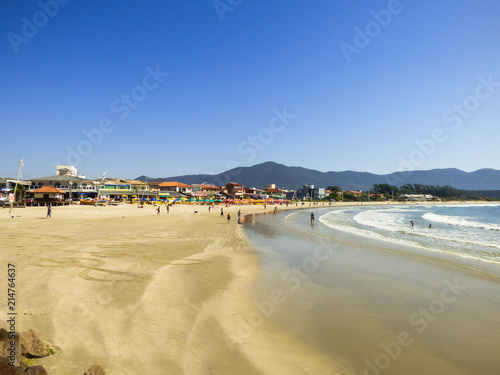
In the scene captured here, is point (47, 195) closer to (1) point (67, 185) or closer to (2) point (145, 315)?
(1) point (67, 185)

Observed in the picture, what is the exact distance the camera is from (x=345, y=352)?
19.0ft

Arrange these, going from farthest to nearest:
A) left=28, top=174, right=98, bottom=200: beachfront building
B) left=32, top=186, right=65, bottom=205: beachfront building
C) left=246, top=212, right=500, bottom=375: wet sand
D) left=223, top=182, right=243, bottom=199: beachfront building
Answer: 1. left=223, top=182, right=243, bottom=199: beachfront building
2. left=28, top=174, right=98, bottom=200: beachfront building
3. left=32, top=186, right=65, bottom=205: beachfront building
4. left=246, top=212, right=500, bottom=375: wet sand

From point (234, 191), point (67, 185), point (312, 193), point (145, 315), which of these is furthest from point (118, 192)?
point (312, 193)

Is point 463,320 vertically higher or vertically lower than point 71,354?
lower

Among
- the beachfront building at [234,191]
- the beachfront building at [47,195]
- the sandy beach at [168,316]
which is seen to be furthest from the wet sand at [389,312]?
the beachfront building at [234,191]

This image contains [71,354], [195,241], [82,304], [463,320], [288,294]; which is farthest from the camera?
[195,241]

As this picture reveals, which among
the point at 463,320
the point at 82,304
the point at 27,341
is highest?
the point at 27,341

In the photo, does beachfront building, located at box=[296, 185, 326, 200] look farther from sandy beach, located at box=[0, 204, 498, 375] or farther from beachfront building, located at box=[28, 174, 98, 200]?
sandy beach, located at box=[0, 204, 498, 375]

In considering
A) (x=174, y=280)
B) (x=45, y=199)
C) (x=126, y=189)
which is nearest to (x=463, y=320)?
(x=174, y=280)

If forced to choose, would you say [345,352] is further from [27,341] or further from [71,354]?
[27,341]

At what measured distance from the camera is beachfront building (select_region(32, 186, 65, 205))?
154 feet

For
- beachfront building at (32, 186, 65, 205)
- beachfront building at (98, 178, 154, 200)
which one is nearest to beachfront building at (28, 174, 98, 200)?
beachfront building at (98, 178, 154, 200)

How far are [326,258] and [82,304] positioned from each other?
11.8m

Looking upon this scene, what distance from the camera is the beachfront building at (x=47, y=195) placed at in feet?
154
